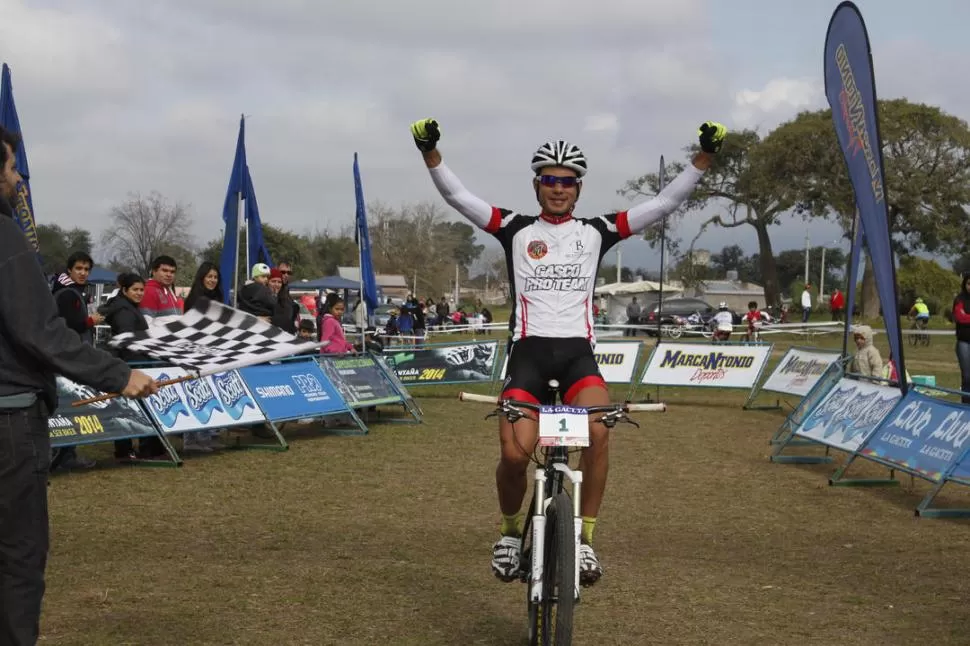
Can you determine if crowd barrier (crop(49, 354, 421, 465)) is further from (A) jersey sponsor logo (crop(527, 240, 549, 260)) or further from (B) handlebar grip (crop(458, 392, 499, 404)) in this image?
(B) handlebar grip (crop(458, 392, 499, 404))

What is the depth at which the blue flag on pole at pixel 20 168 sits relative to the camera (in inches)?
514

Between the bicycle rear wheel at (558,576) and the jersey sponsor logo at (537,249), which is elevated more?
the jersey sponsor logo at (537,249)

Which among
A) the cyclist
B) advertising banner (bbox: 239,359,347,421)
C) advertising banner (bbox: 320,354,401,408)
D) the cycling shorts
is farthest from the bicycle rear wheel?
advertising banner (bbox: 320,354,401,408)

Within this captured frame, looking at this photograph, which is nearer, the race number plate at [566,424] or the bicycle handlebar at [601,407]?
the bicycle handlebar at [601,407]

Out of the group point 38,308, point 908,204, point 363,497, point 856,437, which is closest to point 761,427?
point 856,437

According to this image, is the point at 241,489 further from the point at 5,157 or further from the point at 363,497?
the point at 5,157

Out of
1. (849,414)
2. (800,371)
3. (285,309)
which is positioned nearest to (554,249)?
(849,414)

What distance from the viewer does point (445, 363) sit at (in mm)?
21922

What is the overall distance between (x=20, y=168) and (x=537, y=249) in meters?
9.41

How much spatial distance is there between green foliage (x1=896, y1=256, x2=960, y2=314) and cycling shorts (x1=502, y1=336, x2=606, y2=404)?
5759 cm

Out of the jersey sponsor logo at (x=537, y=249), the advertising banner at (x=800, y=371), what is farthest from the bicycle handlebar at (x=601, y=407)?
the advertising banner at (x=800, y=371)

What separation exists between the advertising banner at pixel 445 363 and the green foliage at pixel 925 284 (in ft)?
141

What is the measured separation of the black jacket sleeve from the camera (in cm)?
410

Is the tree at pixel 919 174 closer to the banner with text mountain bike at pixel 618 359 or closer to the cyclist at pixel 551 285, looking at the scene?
the banner with text mountain bike at pixel 618 359
